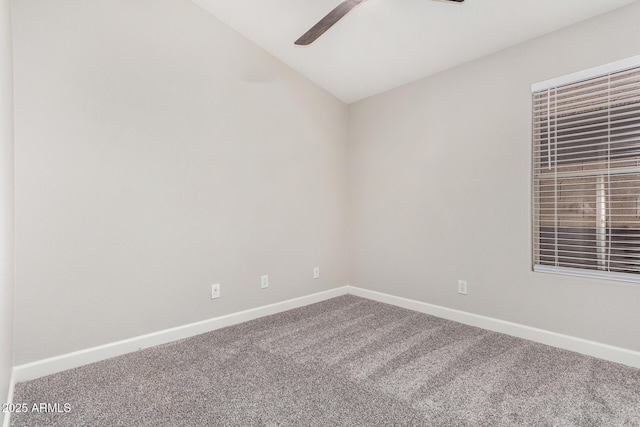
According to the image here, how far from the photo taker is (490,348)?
242cm

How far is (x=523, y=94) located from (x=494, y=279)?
146cm

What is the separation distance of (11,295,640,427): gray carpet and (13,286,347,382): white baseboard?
0.08 meters

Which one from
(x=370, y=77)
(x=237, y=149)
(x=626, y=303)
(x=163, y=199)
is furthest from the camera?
(x=370, y=77)

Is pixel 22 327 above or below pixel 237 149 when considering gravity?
below

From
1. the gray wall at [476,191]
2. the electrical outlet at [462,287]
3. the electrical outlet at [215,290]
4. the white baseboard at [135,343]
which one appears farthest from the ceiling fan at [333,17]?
the white baseboard at [135,343]

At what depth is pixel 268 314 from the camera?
3211 mm

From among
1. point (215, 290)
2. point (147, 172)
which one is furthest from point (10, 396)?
point (147, 172)

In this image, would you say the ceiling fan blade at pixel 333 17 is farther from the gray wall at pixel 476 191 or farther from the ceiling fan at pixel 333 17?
the gray wall at pixel 476 191

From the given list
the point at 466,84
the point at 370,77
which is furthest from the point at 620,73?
the point at 370,77

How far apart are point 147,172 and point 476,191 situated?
103 inches

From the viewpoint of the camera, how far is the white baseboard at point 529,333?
219cm

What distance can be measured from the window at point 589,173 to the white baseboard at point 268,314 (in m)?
0.48

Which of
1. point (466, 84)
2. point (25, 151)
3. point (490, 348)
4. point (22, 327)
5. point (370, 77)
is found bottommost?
point (490, 348)

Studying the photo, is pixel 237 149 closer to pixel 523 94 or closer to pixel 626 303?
pixel 523 94
